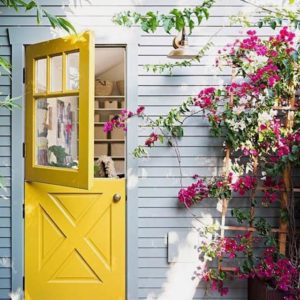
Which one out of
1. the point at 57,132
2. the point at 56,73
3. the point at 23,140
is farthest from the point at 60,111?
the point at 23,140

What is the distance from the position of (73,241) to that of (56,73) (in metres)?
1.36

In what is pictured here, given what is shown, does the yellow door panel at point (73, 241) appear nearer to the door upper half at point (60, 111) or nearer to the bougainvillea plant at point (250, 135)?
the door upper half at point (60, 111)

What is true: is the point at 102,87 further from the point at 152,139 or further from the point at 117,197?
the point at 117,197

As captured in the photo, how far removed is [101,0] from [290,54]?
5.12ft

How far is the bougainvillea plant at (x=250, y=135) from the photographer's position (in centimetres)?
350

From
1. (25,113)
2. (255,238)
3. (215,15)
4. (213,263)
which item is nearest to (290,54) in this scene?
(215,15)

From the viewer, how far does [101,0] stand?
3744 millimetres

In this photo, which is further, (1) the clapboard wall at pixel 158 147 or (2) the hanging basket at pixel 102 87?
(2) the hanging basket at pixel 102 87

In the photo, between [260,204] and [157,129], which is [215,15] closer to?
[157,129]

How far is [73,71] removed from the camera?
339cm

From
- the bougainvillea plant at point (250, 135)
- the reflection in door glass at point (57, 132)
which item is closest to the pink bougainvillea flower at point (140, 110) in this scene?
the bougainvillea plant at point (250, 135)

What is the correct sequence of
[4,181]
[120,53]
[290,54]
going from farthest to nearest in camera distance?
[120,53], [4,181], [290,54]

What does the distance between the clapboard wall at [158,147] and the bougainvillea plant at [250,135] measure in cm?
9

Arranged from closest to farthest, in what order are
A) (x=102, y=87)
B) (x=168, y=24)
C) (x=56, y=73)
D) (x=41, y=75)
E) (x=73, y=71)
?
1. (x=168, y=24)
2. (x=73, y=71)
3. (x=56, y=73)
4. (x=41, y=75)
5. (x=102, y=87)
